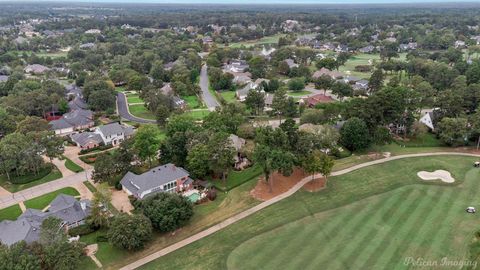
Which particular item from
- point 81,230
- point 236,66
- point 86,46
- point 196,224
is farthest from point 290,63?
point 81,230

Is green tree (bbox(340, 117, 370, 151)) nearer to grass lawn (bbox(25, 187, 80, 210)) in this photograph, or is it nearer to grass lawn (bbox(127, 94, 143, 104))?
grass lawn (bbox(25, 187, 80, 210))

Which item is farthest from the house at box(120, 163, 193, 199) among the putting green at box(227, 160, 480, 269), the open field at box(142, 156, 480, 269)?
the putting green at box(227, 160, 480, 269)

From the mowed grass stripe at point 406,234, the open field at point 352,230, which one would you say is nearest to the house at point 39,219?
the open field at point 352,230

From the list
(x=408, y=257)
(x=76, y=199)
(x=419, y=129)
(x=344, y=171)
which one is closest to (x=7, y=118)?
(x=76, y=199)

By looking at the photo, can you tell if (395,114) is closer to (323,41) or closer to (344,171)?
(344,171)

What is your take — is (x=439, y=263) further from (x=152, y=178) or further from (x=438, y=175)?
(x=152, y=178)
